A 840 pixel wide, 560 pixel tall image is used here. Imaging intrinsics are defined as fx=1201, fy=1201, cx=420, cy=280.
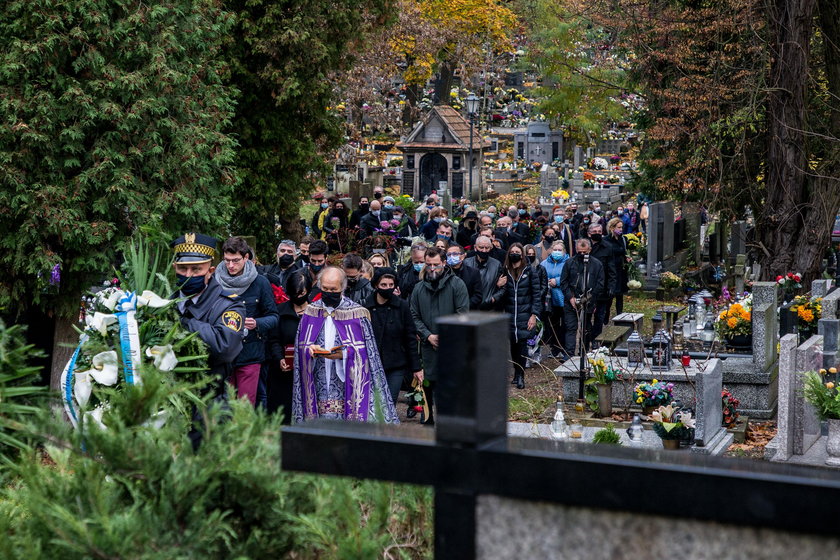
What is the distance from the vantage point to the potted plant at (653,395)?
11531 mm

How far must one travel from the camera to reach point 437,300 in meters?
11.5

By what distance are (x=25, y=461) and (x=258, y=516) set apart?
2.31ft

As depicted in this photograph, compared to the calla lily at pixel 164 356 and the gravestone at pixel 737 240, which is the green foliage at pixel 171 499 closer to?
the calla lily at pixel 164 356

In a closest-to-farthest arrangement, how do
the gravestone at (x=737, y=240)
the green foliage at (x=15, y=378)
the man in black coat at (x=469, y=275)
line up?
the green foliage at (x=15, y=378), the man in black coat at (x=469, y=275), the gravestone at (x=737, y=240)

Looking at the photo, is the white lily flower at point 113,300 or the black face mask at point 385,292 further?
the black face mask at point 385,292

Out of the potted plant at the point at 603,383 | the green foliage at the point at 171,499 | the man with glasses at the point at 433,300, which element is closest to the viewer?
the green foliage at the point at 171,499

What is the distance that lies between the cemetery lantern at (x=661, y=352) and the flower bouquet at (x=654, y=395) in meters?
1.03

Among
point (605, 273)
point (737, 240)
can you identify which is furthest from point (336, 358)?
point (737, 240)

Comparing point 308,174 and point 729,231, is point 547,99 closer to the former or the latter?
point 729,231

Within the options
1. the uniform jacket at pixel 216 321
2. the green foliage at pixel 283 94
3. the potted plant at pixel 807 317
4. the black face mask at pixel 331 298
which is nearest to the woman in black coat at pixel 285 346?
the black face mask at pixel 331 298

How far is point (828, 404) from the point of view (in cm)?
1005

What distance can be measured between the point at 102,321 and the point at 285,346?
11.1 ft

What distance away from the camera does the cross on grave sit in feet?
7.93

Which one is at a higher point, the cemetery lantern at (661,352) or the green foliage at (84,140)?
the green foliage at (84,140)
